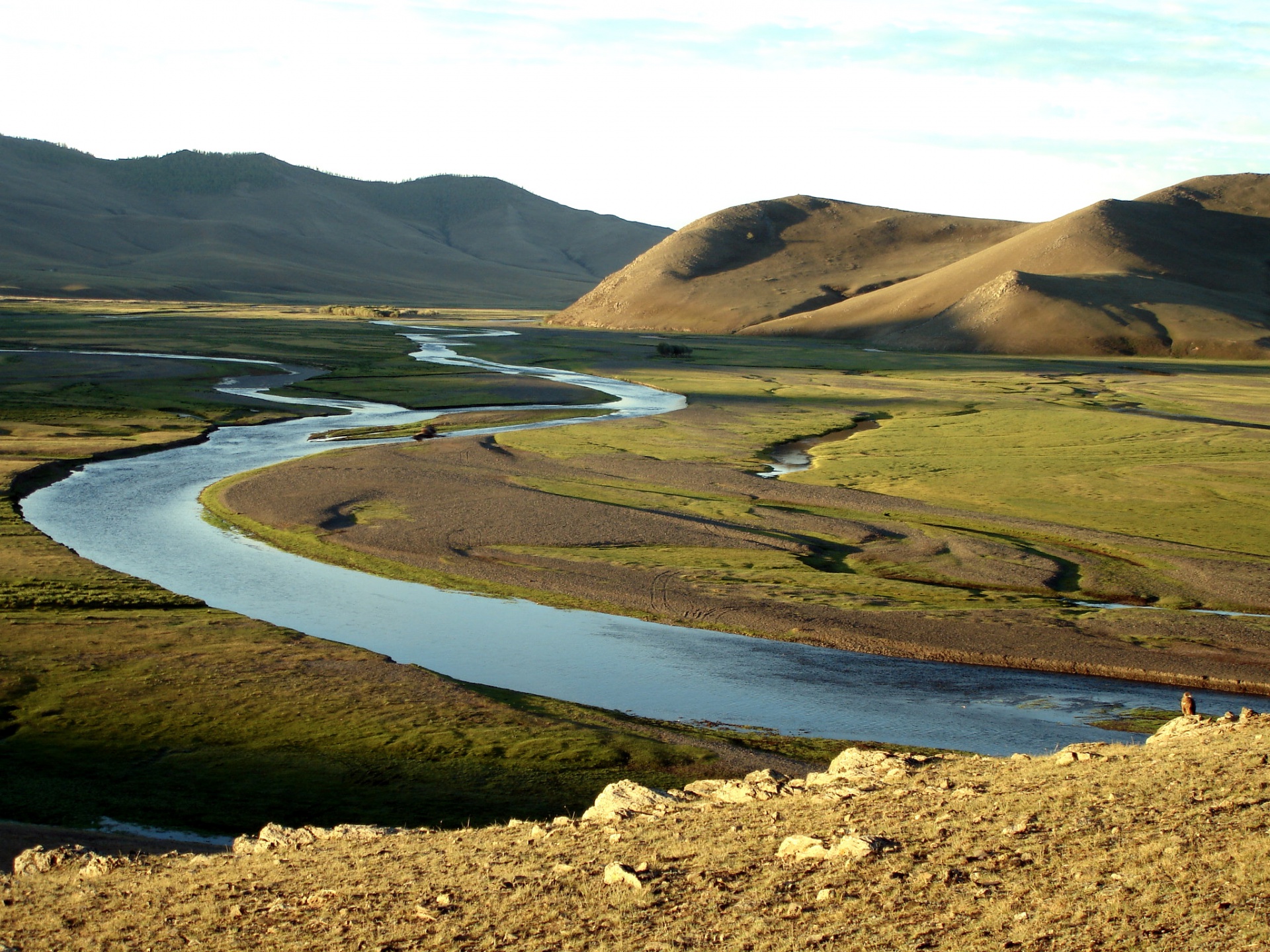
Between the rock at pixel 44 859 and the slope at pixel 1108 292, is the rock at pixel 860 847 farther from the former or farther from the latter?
the slope at pixel 1108 292

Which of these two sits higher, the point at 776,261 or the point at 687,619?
the point at 776,261

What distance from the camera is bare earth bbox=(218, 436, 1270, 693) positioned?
22812 mm

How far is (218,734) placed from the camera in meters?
16.8

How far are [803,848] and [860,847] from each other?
0.55 m

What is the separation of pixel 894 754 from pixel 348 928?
7312 millimetres

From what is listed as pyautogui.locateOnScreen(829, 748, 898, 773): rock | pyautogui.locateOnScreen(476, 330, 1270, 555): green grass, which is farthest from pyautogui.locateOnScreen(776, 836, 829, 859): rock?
pyautogui.locateOnScreen(476, 330, 1270, 555): green grass

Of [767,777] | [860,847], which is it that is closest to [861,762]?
[767,777]

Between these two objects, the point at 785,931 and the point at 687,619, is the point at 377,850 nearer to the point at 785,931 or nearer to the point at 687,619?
the point at 785,931

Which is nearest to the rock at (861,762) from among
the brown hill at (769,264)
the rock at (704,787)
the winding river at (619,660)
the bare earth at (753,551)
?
the rock at (704,787)

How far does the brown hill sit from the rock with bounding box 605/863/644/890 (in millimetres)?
151234

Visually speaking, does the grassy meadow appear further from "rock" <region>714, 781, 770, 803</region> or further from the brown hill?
the brown hill

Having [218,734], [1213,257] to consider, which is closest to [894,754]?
[218,734]

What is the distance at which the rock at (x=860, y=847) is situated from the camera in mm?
10172

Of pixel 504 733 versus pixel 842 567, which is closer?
pixel 504 733
